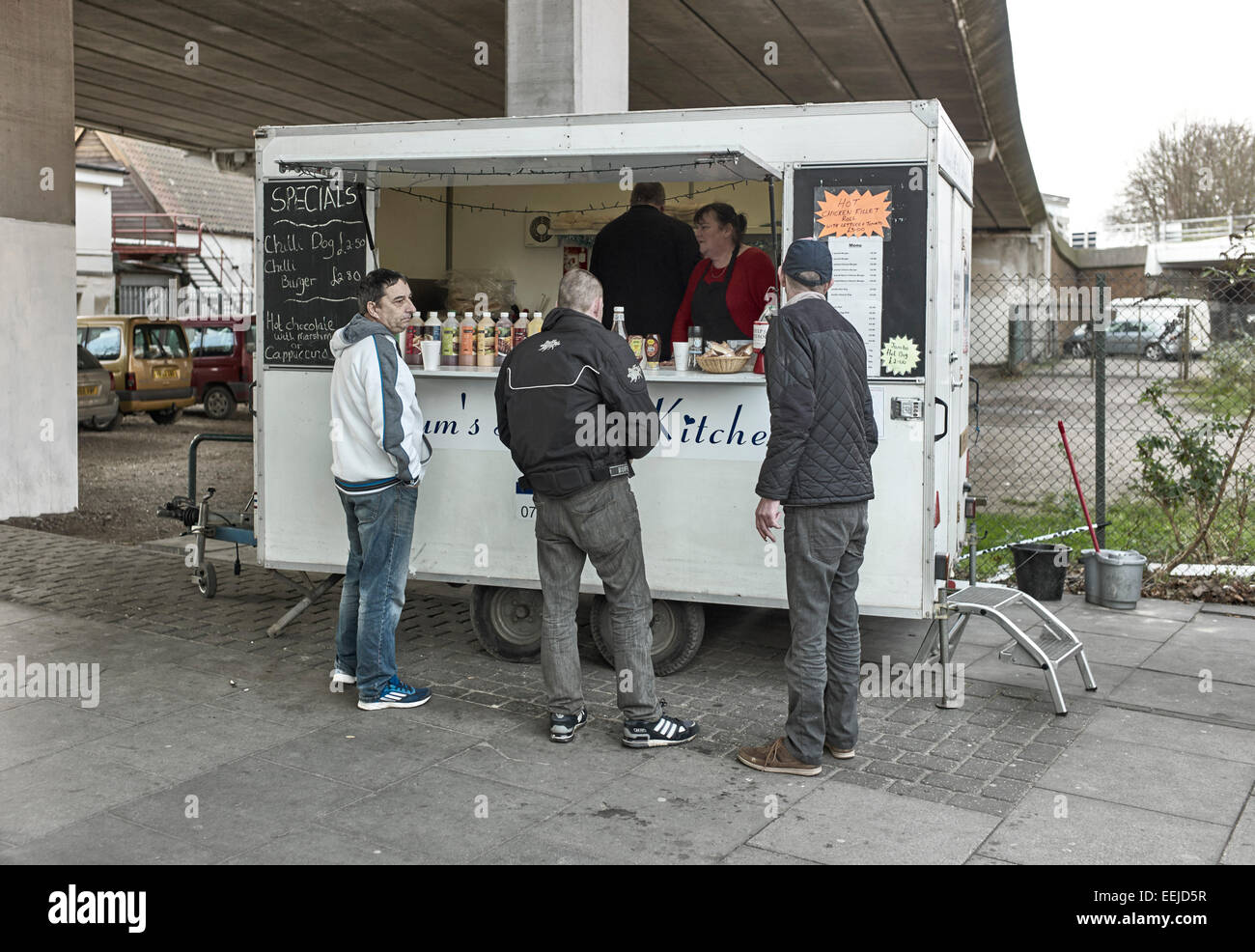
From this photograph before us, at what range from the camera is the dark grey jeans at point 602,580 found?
5.36 metres

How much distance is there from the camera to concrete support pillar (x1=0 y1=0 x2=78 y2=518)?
11.3m

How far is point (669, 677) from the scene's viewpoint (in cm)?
657

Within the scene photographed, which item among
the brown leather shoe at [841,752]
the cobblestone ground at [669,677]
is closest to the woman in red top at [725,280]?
the cobblestone ground at [669,677]

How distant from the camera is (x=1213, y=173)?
173 feet

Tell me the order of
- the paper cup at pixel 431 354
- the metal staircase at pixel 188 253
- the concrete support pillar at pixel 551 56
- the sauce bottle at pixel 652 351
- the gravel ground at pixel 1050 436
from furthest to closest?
the metal staircase at pixel 188 253 → the gravel ground at pixel 1050 436 → the concrete support pillar at pixel 551 56 → the paper cup at pixel 431 354 → the sauce bottle at pixel 652 351

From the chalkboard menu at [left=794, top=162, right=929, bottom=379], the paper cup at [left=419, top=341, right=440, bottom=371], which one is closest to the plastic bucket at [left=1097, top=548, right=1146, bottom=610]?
the chalkboard menu at [left=794, top=162, right=929, bottom=379]

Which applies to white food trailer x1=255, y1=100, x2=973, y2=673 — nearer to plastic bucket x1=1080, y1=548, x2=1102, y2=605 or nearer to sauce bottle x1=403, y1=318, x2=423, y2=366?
sauce bottle x1=403, y1=318, x2=423, y2=366

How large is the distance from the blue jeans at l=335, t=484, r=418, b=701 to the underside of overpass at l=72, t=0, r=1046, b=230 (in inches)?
403

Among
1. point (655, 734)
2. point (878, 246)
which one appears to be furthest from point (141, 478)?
point (878, 246)

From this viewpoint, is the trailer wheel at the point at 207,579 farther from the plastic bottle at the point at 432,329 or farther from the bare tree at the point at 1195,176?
the bare tree at the point at 1195,176

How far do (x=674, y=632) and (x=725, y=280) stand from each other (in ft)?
6.63

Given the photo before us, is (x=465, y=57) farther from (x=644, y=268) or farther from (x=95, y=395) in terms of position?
(x=644, y=268)

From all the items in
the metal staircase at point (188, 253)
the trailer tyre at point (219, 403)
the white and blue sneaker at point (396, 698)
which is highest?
the metal staircase at point (188, 253)
